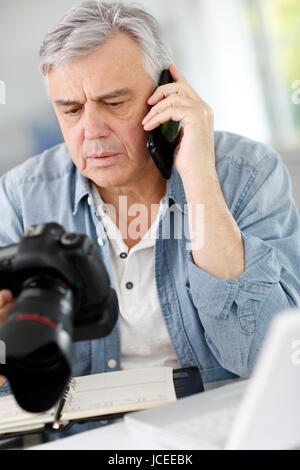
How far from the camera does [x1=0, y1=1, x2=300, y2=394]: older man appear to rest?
42.2 inches

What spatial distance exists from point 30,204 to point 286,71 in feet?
7.11

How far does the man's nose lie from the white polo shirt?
9.8 inches

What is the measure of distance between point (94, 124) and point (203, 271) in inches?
15.1

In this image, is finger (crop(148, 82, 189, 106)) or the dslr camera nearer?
the dslr camera

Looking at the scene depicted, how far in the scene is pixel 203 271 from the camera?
108 cm

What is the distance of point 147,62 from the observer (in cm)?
124

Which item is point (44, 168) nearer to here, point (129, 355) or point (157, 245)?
point (157, 245)

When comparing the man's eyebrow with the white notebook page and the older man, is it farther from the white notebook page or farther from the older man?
the white notebook page

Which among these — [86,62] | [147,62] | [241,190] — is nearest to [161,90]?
[147,62]

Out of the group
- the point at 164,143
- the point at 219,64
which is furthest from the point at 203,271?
the point at 219,64

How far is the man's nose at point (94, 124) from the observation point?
1.17m

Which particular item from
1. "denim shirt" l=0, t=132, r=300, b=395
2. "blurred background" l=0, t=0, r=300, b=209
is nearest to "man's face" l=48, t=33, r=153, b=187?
"denim shirt" l=0, t=132, r=300, b=395

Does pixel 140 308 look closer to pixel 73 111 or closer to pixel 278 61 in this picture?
pixel 73 111
